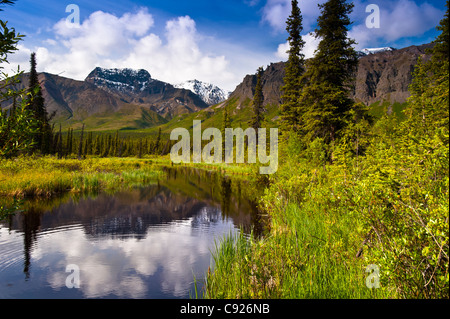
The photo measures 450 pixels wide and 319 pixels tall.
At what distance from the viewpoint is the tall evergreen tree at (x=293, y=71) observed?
2867 centimetres

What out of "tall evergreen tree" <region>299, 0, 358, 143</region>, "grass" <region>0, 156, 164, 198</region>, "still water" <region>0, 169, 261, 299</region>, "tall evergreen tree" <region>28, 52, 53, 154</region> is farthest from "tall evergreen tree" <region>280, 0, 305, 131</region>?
"tall evergreen tree" <region>28, 52, 53, 154</region>

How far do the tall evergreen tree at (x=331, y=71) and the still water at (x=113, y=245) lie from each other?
909cm

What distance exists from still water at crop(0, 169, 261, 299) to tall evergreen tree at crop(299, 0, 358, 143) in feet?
29.8

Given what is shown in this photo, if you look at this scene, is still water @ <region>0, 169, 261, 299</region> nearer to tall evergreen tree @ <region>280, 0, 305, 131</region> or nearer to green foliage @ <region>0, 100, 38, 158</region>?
green foliage @ <region>0, 100, 38, 158</region>

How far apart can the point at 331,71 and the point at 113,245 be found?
20.2 meters

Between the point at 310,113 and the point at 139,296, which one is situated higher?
the point at 310,113

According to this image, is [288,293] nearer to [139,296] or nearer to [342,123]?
[139,296]

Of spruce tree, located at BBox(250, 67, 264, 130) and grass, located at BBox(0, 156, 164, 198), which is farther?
spruce tree, located at BBox(250, 67, 264, 130)

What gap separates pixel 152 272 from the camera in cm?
909

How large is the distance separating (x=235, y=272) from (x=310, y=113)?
55.3 feet

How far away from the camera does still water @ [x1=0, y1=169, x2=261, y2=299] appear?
7.98 metres

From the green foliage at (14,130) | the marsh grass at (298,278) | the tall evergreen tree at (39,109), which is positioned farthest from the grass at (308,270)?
the tall evergreen tree at (39,109)
